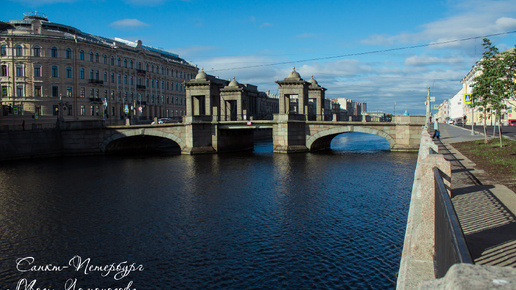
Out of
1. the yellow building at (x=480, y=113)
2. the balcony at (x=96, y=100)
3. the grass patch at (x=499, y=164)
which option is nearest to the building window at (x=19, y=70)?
the balcony at (x=96, y=100)

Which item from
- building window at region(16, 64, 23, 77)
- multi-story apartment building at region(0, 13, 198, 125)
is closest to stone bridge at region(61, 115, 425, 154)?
multi-story apartment building at region(0, 13, 198, 125)

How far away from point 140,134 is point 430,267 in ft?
167

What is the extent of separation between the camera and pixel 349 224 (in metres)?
17.2

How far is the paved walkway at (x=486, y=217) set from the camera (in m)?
7.69

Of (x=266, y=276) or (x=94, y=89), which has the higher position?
(x=94, y=89)

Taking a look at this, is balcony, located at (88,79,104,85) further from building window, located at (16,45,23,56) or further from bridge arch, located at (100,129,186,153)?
bridge arch, located at (100,129,186,153)

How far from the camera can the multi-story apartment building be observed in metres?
65.6

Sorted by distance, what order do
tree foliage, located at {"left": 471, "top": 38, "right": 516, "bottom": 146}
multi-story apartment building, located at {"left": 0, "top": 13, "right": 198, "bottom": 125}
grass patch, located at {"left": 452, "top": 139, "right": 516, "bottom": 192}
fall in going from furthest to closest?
1. multi-story apartment building, located at {"left": 0, "top": 13, "right": 198, "bottom": 125}
2. tree foliage, located at {"left": 471, "top": 38, "right": 516, "bottom": 146}
3. grass patch, located at {"left": 452, "top": 139, "right": 516, "bottom": 192}

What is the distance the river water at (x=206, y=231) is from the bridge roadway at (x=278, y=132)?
57.6ft

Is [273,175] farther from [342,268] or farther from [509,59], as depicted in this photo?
[342,268]

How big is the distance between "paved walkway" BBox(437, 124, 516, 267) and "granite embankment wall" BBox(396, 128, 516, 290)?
1.02 m

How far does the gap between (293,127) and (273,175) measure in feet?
64.0

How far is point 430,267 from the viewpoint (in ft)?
22.5

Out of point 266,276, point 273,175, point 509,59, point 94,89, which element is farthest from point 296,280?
point 94,89
